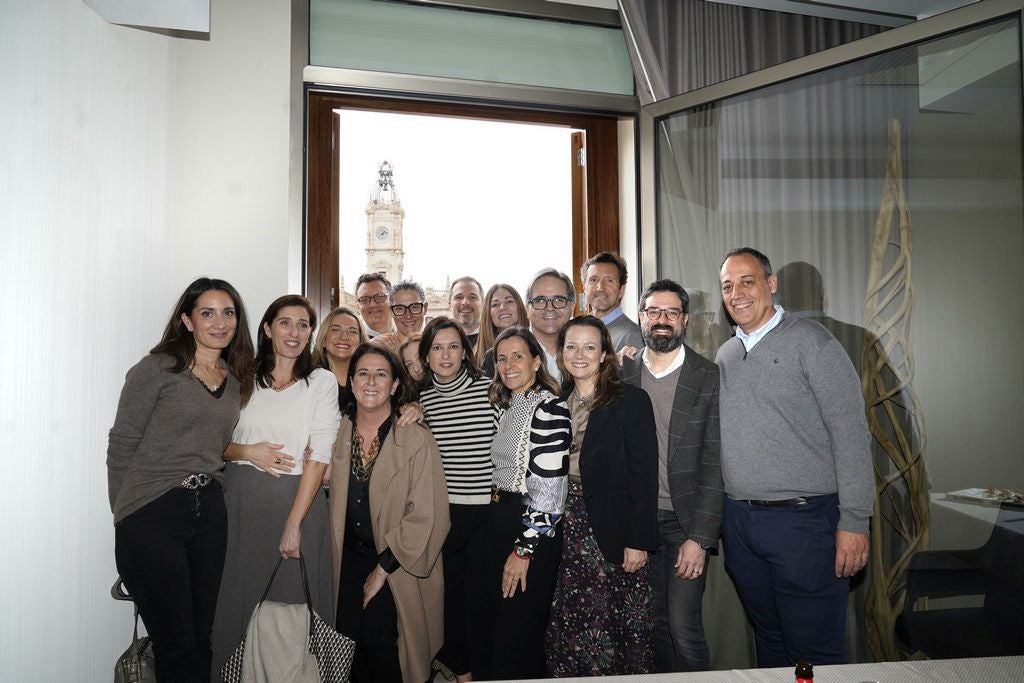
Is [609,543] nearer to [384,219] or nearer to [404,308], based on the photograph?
[404,308]

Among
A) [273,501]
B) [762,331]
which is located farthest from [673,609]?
[273,501]

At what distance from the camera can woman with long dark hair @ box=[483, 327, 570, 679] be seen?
225 centimetres

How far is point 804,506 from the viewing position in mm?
2193

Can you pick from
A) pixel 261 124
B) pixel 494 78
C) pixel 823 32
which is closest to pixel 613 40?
pixel 494 78

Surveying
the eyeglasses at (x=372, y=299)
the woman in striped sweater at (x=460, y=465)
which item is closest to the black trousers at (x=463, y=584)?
the woman in striped sweater at (x=460, y=465)

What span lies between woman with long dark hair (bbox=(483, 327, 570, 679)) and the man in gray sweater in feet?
1.95

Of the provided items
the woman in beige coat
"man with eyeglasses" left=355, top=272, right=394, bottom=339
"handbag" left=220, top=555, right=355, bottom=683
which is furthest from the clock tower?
"handbag" left=220, top=555, right=355, bottom=683

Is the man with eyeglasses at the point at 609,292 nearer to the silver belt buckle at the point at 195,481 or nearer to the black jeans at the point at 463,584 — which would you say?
the black jeans at the point at 463,584

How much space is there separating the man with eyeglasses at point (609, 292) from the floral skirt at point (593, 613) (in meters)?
0.88

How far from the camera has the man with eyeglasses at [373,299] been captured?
10.3 ft

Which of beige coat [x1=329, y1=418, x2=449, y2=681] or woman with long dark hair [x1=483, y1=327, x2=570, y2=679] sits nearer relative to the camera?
woman with long dark hair [x1=483, y1=327, x2=570, y2=679]

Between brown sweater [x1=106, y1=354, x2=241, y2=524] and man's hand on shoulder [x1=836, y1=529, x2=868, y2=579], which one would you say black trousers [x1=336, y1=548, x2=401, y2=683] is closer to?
brown sweater [x1=106, y1=354, x2=241, y2=524]

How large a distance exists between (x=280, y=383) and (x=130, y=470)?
55 centimetres

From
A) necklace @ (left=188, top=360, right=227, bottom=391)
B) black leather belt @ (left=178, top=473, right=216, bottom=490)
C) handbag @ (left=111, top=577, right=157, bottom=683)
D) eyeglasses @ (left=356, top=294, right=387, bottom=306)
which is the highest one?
eyeglasses @ (left=356, top=294, right=387, bottom=306)
